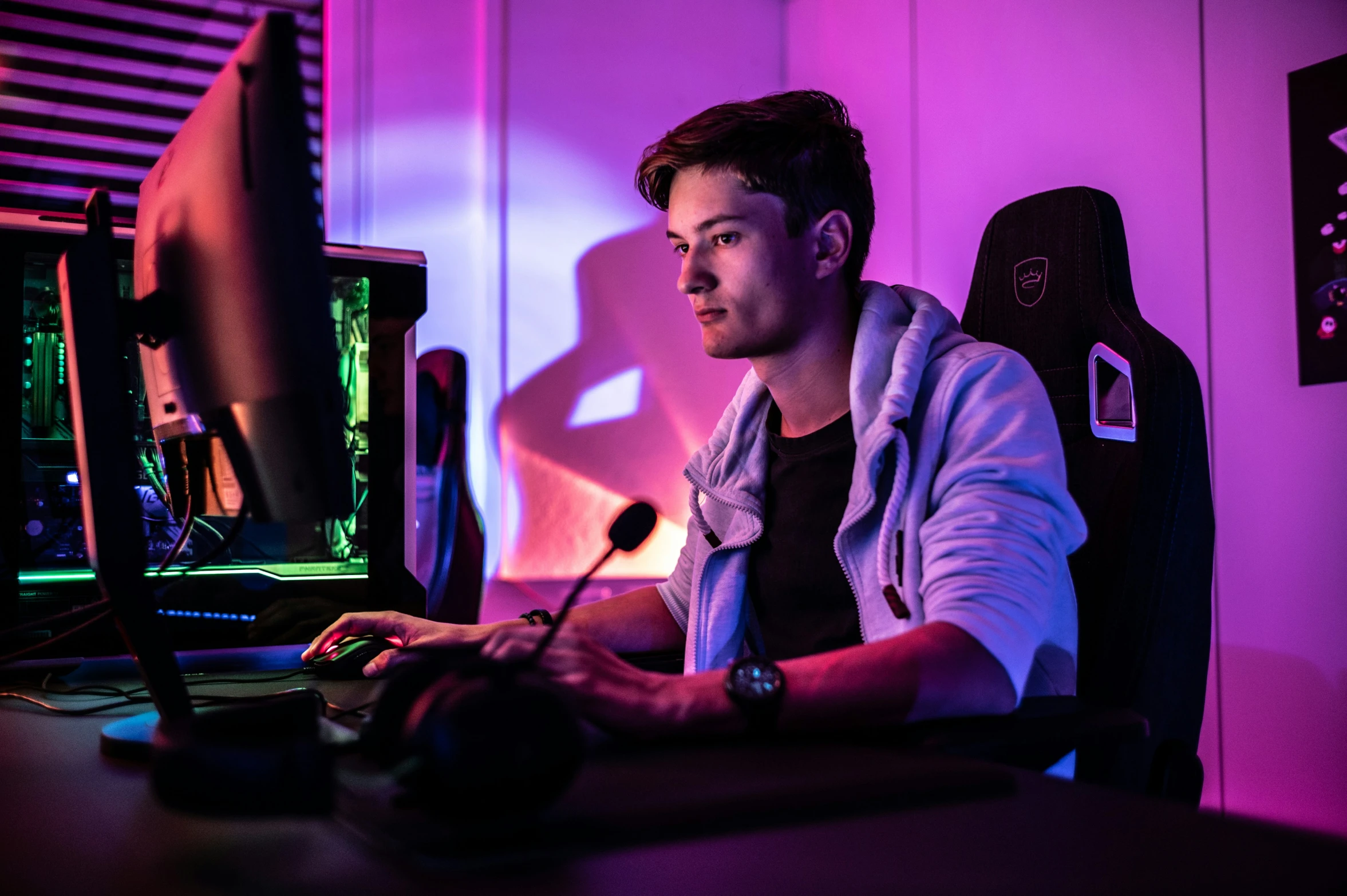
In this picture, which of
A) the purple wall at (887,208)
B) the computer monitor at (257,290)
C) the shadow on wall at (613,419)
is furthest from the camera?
the shadow on wall at (613,419)

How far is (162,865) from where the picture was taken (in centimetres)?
46

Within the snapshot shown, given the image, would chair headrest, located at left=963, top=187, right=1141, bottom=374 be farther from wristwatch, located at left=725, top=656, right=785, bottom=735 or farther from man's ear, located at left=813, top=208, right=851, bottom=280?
wristwatch, located at left=725, top=656, right=785, bottom=735

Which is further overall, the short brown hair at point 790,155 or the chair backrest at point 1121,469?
the short brown hair at point 790,155

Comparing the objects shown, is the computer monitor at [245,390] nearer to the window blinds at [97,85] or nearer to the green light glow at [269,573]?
the green light glow at [269,573]

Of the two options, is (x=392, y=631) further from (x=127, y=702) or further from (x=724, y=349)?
(x=724, y=349)

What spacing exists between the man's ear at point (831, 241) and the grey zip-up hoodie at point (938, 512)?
0.27 ft

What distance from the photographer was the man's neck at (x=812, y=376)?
144 centimetres

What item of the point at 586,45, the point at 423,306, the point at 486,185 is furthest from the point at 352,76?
the point at 423,306

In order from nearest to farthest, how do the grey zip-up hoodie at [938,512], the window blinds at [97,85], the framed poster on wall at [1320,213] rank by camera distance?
the grey zip-up hoodie at [938,512], the framed poster on wall at [1320,213], the window blinds at [97,85]

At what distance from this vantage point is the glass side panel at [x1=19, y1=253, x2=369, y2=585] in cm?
129

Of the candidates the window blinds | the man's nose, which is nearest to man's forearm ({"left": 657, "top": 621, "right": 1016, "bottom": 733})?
the man's nose

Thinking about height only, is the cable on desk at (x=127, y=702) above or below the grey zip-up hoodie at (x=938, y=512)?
below

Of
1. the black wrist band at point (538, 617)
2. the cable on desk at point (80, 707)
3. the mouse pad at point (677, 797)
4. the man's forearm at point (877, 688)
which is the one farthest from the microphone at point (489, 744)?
the black wrist band at point (538, 617)

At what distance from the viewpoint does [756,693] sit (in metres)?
0.75
